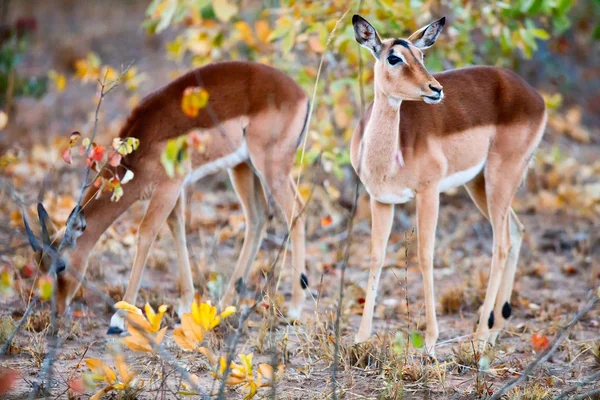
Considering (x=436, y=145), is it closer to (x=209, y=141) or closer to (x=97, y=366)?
(x=209, y=141)

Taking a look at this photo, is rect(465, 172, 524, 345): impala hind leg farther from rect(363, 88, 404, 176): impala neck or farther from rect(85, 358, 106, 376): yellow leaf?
A: rect(85, 358, 106, 376): yellow leaf

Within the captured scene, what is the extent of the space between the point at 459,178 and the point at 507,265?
83 cm

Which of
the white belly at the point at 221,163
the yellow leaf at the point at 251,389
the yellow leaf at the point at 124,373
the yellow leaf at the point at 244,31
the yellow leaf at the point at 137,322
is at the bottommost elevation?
the yellow leaf at the point at 251,389

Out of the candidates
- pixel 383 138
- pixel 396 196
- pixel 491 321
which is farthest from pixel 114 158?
pixel 491 321

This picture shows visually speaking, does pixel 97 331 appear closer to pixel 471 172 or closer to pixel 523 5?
pixel 471 172

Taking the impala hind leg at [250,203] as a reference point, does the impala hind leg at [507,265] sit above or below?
below

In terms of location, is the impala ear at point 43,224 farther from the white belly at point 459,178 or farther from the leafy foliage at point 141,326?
the white belly at point 459,178

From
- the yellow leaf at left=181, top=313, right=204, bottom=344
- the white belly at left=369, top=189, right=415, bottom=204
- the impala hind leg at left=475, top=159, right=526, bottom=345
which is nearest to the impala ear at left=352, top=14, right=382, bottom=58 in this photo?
the white belly at left=369, top=189, right=415, bottom=204

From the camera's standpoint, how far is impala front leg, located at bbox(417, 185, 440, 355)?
4.83 meters

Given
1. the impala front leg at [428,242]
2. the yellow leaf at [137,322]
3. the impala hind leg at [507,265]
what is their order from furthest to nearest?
1. the impala hind leg at [507,265]
2. the impala front leg at [428,242]
3. the yellow leaf at [137,322]

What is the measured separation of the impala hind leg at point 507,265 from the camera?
546cm

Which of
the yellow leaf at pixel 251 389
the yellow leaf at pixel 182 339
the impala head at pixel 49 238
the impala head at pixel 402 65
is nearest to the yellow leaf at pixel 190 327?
the yellow leaf at pixel 182 339

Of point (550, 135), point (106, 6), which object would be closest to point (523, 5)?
point (550, 135)

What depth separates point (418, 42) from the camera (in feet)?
15.9
